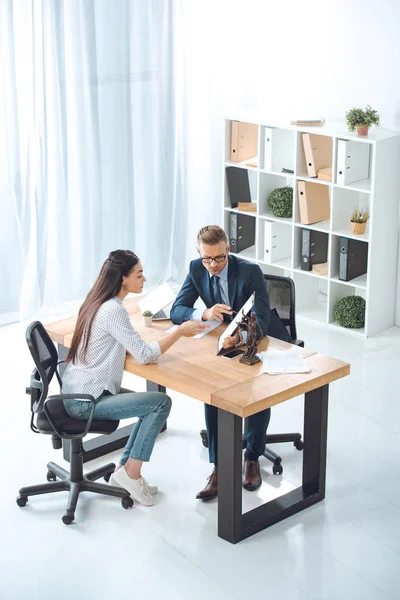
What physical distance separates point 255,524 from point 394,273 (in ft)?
9.22

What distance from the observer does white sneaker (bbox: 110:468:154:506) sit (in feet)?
14.4

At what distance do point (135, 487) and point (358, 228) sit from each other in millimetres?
2718

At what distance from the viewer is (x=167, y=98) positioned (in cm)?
717

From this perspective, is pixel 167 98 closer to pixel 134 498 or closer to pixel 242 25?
pixel 242 25

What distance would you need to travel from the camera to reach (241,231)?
23.2 ft

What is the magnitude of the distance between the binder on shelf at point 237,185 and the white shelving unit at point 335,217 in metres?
0.05

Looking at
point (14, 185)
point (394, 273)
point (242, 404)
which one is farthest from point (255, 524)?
point (14, 185)

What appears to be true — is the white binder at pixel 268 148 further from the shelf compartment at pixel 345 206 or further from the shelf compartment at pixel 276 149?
the shelf compartment at pixel 345 206

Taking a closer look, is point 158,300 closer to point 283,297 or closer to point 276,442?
point 283,297

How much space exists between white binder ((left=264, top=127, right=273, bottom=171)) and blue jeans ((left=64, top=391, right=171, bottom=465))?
2.83 meters

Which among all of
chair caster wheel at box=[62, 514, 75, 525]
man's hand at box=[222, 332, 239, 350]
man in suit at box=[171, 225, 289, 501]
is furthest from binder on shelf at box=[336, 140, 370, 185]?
chair caster wheel at box=[62, 514, 75, 525]

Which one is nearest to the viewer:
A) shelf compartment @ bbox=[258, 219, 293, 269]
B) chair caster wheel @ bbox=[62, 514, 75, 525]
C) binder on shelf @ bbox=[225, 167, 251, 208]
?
chair caster wheel @ bbox=[62, 514, 75, 525]

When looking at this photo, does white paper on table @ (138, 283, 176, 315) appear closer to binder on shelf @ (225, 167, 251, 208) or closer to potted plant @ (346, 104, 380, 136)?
potted plant @ (346, 104, 380, 136)

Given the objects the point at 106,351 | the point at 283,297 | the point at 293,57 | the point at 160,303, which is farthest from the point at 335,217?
the point at 106,351
